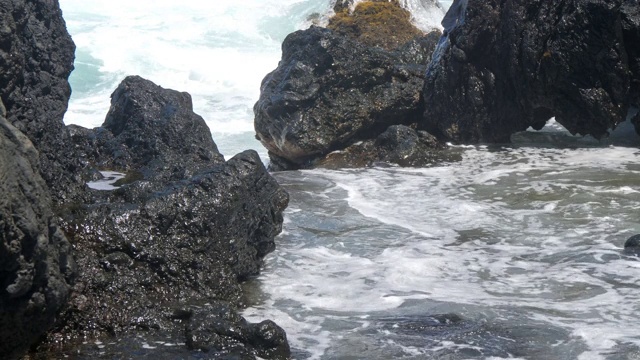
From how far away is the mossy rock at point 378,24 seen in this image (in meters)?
14.5

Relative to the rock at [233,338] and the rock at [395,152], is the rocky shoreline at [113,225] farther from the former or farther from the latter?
the rock at [395,152]

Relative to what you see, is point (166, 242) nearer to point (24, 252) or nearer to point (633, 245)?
point (24, 252)

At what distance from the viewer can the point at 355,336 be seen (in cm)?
548

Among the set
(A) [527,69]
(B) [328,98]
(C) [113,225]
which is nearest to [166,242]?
(C) [113,225]

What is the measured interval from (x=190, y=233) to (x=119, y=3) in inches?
1285

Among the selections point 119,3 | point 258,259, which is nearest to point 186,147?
point 258,259

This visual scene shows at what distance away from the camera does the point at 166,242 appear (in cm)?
614

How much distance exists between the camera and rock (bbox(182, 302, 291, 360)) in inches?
202

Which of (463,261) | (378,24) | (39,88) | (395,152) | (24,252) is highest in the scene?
(378,24)

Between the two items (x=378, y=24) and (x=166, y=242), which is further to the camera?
(x=378, y=24)

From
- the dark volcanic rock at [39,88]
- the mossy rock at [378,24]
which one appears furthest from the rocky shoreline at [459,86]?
the dark volcanic rock at [39,88]

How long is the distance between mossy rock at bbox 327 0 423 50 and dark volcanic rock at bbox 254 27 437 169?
2.35 m

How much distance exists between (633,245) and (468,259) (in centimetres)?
123

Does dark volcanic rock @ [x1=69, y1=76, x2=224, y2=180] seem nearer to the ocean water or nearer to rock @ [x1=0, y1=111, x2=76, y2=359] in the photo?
the ocean water
